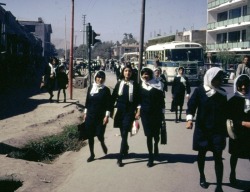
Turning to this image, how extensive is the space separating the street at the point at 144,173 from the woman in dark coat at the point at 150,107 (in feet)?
1.49

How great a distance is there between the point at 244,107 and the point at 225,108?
0.86ft

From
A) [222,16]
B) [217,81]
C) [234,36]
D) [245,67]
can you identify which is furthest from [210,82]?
[222,16]

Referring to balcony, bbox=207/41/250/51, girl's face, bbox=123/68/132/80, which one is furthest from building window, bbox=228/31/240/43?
girl's face, bbox=123/68/132/80

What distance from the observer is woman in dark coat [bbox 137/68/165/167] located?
6789 millimetres

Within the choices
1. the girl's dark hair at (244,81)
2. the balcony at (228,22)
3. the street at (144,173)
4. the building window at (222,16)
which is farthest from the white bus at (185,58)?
the building window at (222,16)

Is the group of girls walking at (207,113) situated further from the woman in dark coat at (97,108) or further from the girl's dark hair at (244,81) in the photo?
the woman in dark coat at (97,108)

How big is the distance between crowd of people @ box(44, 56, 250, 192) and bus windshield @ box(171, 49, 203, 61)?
2016cm

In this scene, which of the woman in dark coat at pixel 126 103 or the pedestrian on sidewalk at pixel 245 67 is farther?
the pedestrian on sidewalk at pixel 245 67

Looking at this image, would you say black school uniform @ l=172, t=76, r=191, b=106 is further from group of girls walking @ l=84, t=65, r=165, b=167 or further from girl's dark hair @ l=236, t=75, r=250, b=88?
girl's dark hair @ l=236, t=75, r=250, b=88

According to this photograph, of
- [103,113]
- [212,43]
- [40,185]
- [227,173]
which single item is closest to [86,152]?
[103,113]

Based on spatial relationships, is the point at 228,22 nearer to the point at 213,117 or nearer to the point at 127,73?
the point at 127,73

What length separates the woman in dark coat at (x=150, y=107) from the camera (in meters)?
6.79

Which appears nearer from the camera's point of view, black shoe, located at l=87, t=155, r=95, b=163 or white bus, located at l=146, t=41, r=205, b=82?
black shoe, located at l=87, t=155, r=95, b=163

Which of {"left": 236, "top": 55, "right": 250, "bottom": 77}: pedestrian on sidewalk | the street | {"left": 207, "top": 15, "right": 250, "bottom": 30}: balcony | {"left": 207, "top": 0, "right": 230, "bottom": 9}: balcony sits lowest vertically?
the street
